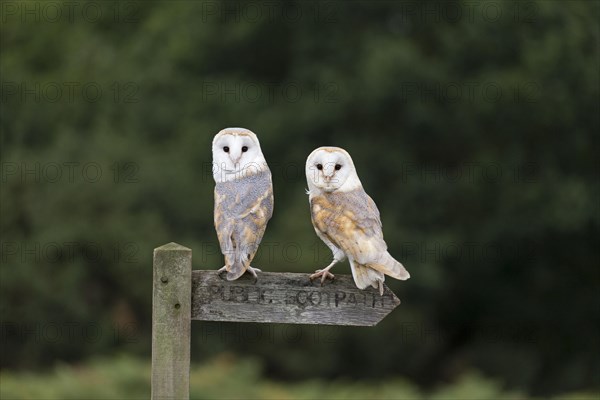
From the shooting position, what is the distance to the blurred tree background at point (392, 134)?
595 inches

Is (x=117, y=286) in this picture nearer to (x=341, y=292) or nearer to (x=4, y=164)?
(x=4, y=164)

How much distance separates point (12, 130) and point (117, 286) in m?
4.64

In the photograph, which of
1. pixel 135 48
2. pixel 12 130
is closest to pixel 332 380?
pixel 12 130

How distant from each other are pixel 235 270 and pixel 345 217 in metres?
0.55

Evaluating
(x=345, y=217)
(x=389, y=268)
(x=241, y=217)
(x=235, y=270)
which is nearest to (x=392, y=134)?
(x=345, y=217)

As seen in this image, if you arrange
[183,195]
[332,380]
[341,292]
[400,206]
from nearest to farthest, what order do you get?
[341,292] < [332,380] < [183,195] < [400,206]

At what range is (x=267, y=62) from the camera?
18984 millimetres

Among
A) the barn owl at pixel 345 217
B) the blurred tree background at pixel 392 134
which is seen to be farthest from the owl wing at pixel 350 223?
the blurred tree background at pixel 392 134

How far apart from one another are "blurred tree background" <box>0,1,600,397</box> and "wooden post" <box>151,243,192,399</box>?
10.1m

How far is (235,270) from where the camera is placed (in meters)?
3.46

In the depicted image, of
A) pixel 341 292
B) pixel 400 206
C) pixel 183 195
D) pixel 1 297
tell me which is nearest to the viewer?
pixel 341 292

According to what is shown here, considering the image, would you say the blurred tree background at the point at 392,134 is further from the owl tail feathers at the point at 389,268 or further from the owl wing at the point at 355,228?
the owl tail feathers at the point at 389,268

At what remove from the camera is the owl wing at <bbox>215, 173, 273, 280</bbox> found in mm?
3521

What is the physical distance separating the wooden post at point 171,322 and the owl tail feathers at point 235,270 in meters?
0.13
